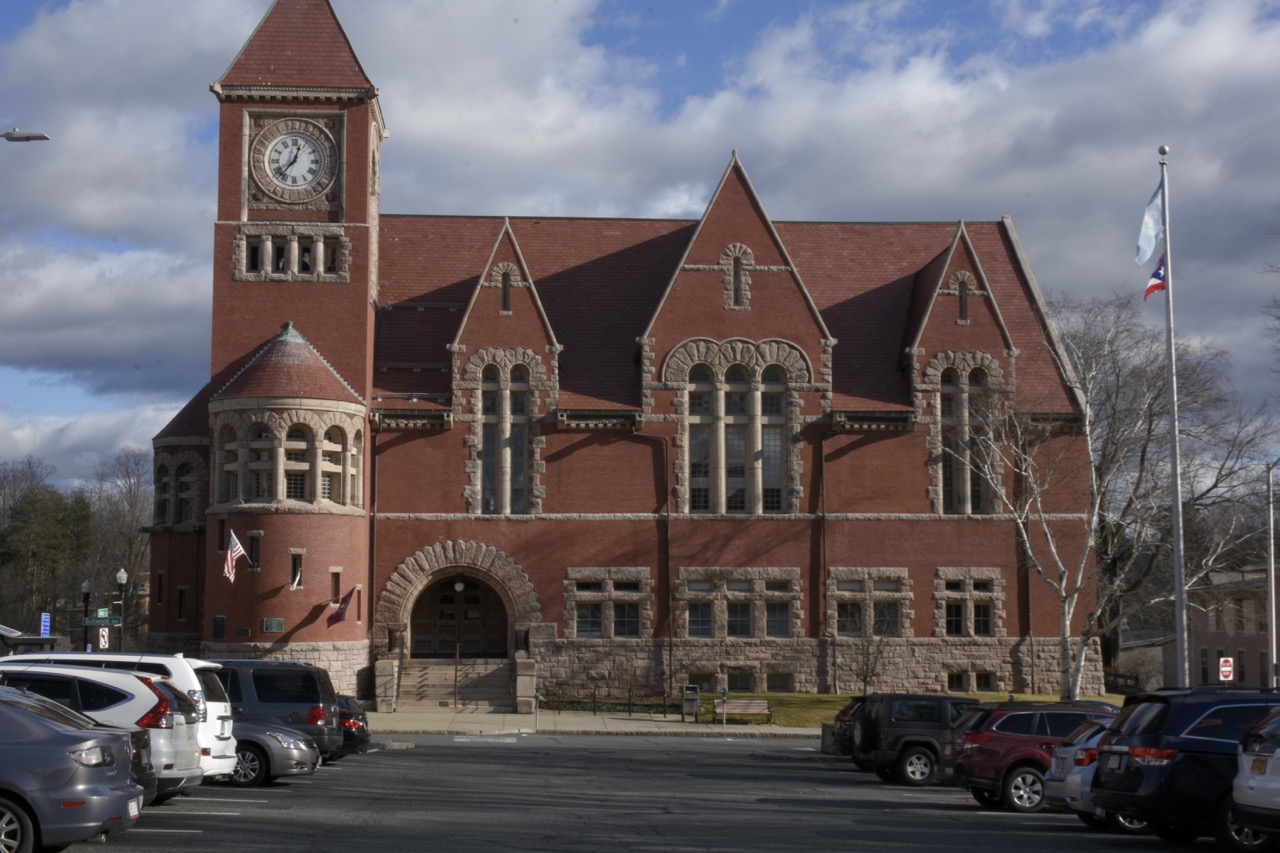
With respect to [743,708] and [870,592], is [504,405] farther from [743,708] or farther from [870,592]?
[870,592]

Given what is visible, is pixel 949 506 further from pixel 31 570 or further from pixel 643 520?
pixel 31 570

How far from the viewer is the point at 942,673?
47344 mm

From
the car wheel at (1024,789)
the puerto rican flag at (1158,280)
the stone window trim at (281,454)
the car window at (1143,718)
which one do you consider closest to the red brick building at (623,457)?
the stone window trim at (281,454)

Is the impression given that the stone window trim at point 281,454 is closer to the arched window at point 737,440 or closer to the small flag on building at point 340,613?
the small flag on building at point 340,613

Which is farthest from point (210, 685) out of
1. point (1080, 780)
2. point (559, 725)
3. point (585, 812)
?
point (559, 725)

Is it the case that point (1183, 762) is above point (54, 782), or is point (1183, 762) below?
below

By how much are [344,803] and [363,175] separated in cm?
3017

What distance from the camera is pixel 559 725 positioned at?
41.0 m

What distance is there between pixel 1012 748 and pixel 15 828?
48.0 ft

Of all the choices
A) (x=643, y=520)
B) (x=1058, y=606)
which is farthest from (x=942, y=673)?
(x=643, y=520)

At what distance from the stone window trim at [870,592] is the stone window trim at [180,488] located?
66.1ft

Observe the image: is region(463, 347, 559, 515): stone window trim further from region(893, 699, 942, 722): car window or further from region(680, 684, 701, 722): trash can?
region(893, 699, 942, 722): car window

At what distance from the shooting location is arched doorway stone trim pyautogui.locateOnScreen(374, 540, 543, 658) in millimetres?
46344

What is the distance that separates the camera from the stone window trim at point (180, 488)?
46.2 metres
